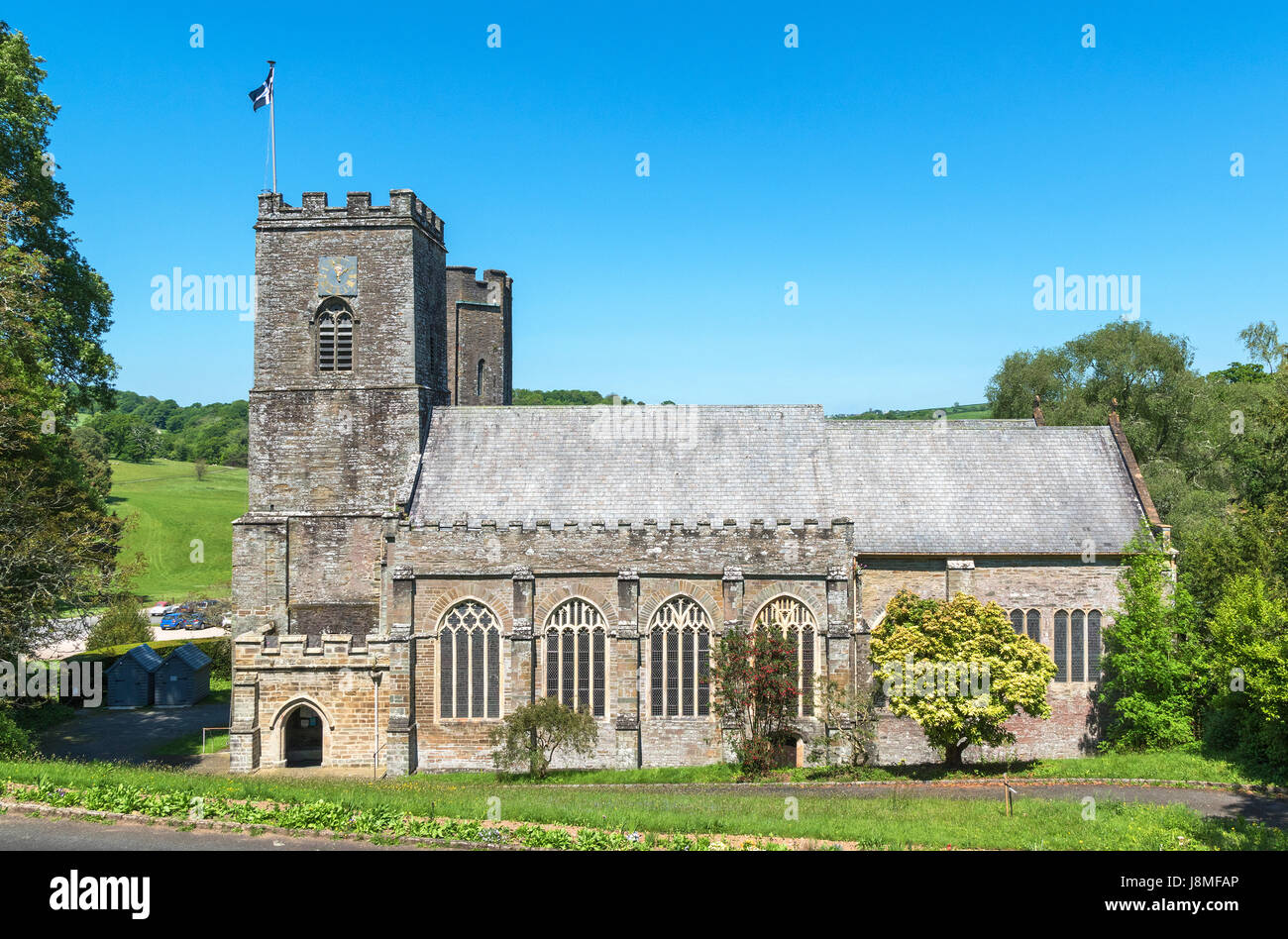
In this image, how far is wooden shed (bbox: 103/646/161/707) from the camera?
43531mm

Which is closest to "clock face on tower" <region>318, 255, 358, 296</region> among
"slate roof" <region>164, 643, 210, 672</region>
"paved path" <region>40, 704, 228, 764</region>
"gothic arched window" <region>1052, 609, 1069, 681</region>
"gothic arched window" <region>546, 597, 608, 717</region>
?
"gothic arched window" <region>546, 597, 608, 717</region>

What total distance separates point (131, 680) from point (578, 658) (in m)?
25.4

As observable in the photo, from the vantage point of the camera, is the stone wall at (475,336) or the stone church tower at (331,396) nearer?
the stone church tower at (331,396)

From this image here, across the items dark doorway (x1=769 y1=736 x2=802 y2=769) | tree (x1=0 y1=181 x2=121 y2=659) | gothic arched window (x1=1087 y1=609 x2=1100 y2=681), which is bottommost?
dark doorway (x1=769 y1=736 x2=802 y2=769)

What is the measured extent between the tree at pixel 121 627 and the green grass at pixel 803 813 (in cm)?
3276

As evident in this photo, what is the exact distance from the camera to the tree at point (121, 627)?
51.9m

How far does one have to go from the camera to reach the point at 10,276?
2884cm

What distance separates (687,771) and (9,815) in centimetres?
1849

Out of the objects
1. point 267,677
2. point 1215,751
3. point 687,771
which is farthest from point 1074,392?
point 267,677

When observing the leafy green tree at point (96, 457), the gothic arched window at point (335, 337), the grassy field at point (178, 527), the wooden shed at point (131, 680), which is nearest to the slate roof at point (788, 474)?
the gothic arched window at point (335, 337)

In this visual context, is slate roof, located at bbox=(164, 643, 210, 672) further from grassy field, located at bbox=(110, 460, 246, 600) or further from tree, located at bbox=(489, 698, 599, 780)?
grassy field, located at bbox=(110, 460, 246, 600)

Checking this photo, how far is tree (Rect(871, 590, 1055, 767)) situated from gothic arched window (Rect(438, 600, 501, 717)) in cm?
1289

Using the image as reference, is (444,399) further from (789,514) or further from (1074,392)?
(1074,392)

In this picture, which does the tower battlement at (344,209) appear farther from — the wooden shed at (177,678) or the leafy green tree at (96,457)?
the leafy green tree at (96,457)
